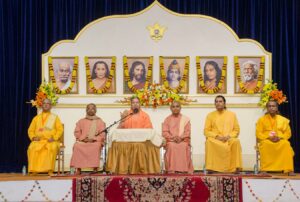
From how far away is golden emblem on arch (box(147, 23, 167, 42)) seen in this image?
11359 mm

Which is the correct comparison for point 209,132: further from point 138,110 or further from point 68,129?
point 68,129

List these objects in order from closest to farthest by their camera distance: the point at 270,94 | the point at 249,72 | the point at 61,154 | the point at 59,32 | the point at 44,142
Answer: the point at 44,142
the point at 61,154
the point at 270,94
the point at 249,72
the point at 59,32

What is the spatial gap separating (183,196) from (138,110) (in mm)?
2687

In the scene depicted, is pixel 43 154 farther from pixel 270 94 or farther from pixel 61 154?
→ pixel 270 94

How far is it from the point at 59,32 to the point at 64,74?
106cm

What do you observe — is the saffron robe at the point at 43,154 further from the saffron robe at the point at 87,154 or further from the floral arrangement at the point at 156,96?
the floral arrangement at the point at 156,96

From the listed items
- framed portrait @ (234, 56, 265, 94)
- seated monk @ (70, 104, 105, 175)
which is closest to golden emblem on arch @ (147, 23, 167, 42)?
framed portrait @ (234, 56, 265, 94)

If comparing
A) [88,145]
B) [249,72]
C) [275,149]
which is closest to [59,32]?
[88,145]

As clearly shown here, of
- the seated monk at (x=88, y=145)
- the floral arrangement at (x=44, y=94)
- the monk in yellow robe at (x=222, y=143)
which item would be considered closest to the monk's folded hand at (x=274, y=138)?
the monk in yellow robe at (x=222, y=143)

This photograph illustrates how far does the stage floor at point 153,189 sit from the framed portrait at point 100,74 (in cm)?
343

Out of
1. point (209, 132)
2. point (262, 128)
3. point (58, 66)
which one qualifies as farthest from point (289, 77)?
point (58, 66)

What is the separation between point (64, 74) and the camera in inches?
443

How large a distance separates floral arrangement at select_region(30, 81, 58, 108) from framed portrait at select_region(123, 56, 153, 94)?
1475 millimetres

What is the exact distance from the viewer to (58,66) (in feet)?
37.0
